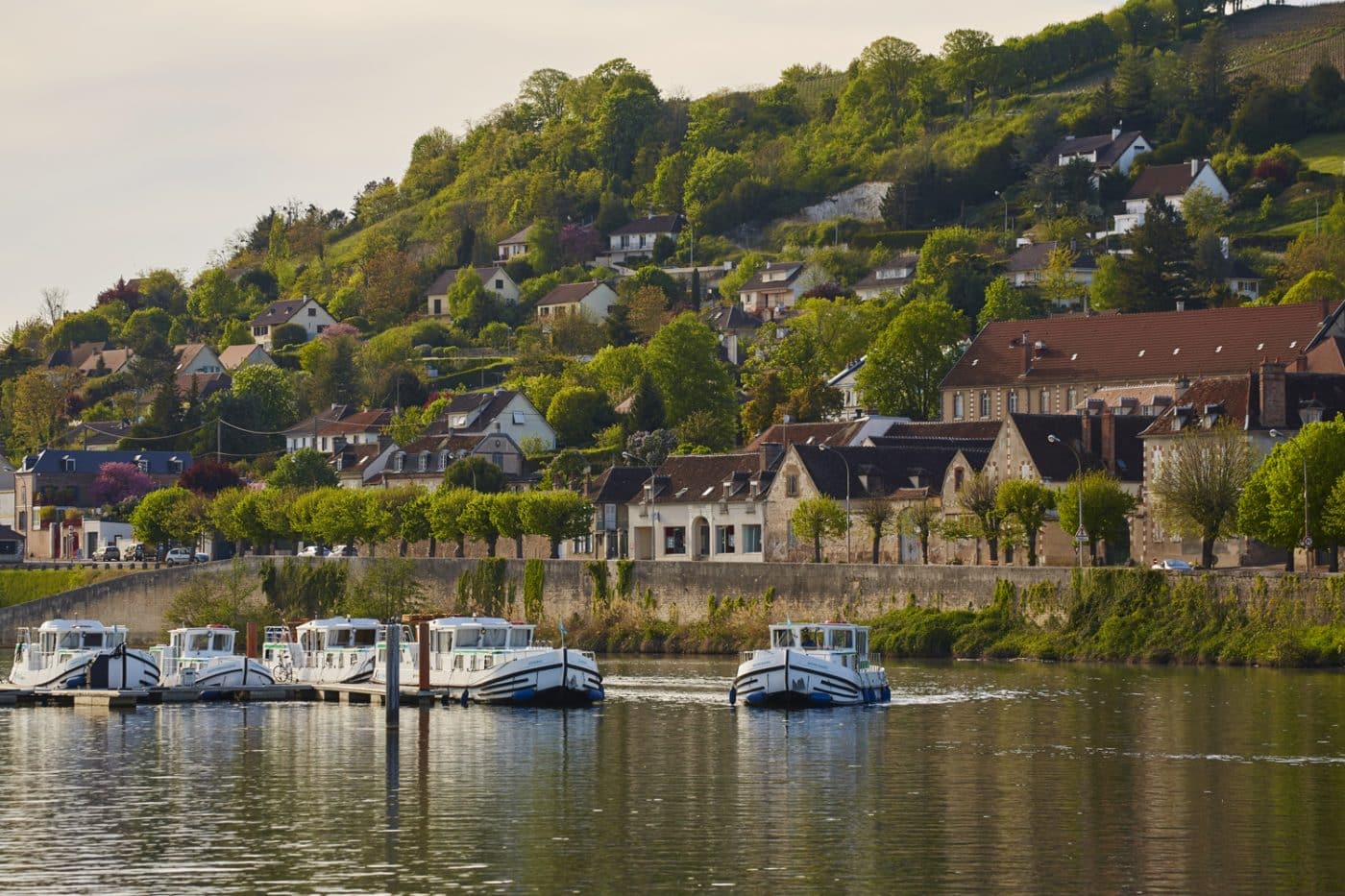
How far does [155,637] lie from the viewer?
116438mm

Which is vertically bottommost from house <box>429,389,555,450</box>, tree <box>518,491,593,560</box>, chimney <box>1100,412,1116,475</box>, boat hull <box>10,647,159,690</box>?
boat hull <box>10,647,159,690</box>

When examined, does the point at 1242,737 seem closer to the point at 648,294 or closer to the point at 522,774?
the point at 522,774

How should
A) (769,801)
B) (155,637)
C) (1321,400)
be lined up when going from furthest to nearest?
(155,637) → (1321,400) → (769,801)

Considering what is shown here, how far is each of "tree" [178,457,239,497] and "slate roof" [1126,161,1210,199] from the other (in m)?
75.9

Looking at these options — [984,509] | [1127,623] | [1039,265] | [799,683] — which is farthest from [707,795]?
[1039,265]

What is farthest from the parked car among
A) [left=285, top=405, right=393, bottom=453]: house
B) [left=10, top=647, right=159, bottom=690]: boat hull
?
[left=10, top=647, right=159, bottom=690]: boat hull

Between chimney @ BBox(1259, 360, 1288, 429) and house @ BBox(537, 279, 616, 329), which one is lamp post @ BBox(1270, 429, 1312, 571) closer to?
chimney @ BBox(1259, 360, 1288, 429)

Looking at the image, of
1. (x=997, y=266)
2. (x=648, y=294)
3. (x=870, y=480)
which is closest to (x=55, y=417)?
(x=648, y=294)

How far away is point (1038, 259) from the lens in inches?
6914

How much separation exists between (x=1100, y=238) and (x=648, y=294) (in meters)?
35.0

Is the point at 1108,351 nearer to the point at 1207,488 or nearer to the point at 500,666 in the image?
the point at 1207,488

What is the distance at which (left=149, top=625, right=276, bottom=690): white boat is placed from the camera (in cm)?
7844

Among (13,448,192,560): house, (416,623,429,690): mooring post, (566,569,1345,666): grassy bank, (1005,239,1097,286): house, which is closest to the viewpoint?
(416,623,429,690): mooring post

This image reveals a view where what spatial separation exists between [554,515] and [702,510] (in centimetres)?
689
